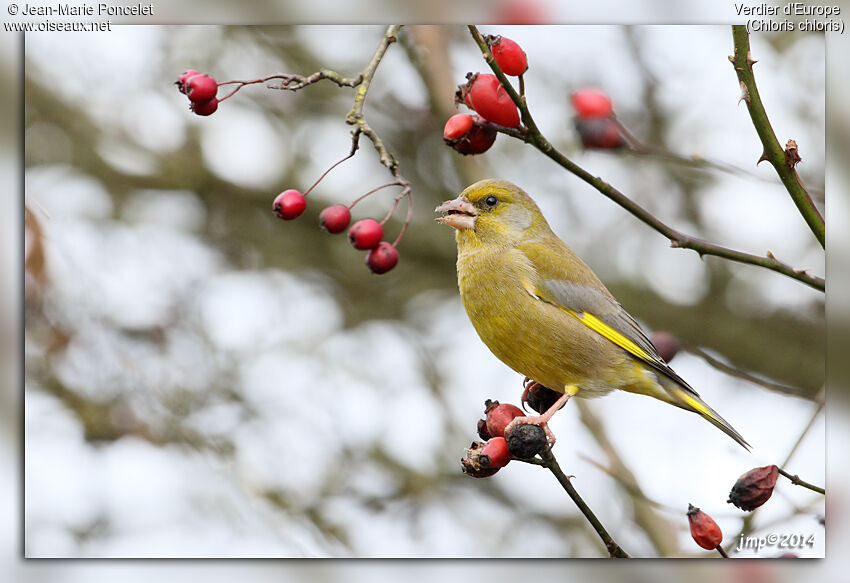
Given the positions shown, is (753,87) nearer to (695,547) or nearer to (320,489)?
(695,547)

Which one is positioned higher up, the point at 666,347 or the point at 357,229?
the point at 357,229

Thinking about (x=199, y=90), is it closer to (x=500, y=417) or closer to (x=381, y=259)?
(x=381, y=259)

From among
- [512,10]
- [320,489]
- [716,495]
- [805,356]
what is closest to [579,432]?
[716,495]

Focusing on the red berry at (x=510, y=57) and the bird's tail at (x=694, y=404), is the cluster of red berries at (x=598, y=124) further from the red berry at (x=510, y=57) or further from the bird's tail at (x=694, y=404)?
the bird's tail at (x=694, y=404)

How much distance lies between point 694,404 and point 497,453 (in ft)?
2.49

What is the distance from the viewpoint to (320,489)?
9.64 ft

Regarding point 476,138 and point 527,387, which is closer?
point 476,138

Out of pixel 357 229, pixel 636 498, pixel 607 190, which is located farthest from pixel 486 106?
pixel 636 498

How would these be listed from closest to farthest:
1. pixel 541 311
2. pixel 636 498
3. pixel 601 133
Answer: pixel 601 133 → pixel 541 311 → pixel 636 498

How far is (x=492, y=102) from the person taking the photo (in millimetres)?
1649

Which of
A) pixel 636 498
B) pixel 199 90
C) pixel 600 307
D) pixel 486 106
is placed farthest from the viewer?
pixel 636 498

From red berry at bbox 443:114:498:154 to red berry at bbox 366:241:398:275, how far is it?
27 cm

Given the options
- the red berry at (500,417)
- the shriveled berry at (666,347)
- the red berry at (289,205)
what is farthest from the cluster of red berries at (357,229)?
the shriveled berry at (666,347)

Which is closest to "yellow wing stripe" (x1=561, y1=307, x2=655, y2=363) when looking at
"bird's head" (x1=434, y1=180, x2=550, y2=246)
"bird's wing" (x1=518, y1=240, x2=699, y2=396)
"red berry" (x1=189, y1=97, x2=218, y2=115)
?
"bird's wing" (x1=518, y1=240, x2=699, y2=396)
